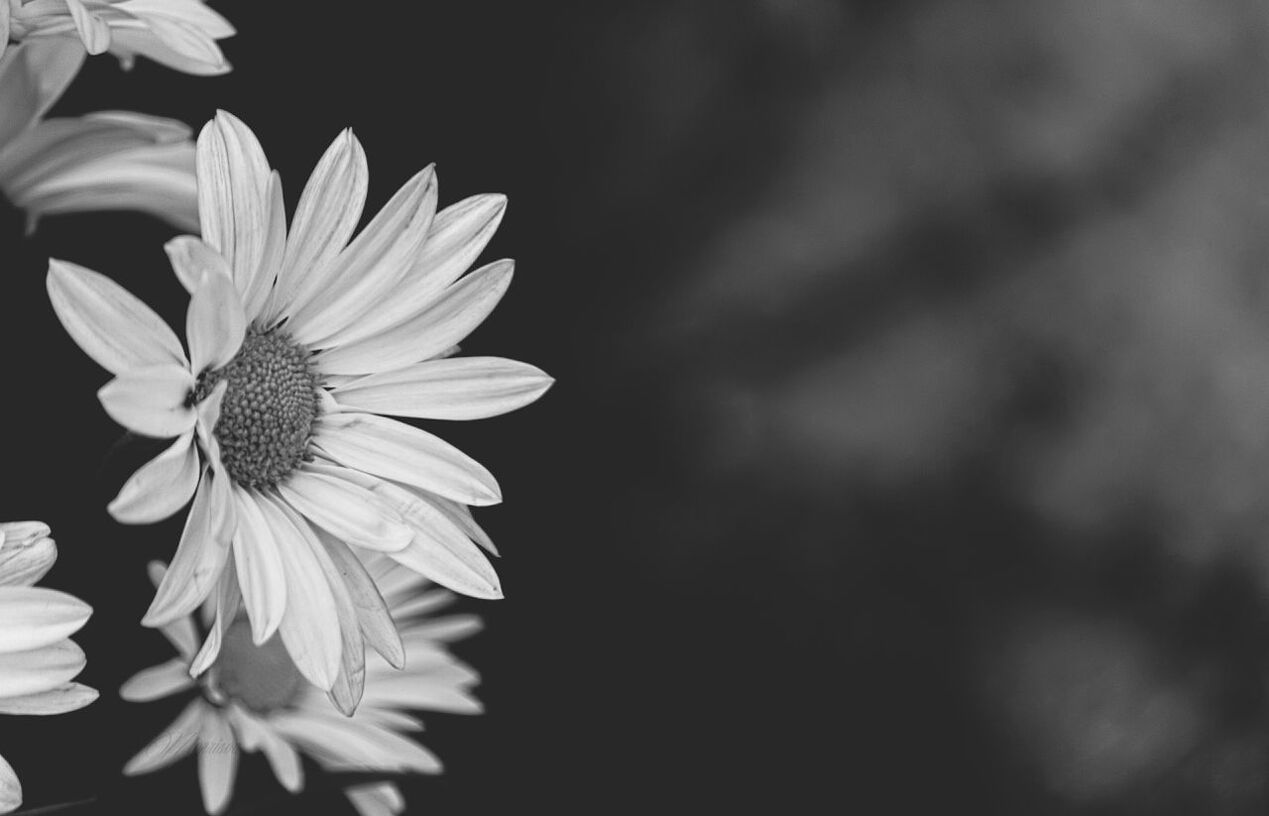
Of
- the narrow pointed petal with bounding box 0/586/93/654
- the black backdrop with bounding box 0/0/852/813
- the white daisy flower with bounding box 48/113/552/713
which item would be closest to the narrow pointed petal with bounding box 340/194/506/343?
the white daisy flower with bounding box 48/113/552/713

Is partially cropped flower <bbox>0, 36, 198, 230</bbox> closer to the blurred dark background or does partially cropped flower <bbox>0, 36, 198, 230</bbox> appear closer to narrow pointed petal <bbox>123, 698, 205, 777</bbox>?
narrow pointed petal <bbox>123, 698, 205, 777</bbox>

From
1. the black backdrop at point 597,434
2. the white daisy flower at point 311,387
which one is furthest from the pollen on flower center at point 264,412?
the black backdrop at point 597,434

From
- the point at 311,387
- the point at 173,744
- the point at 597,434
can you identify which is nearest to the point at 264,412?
the point at 311,387

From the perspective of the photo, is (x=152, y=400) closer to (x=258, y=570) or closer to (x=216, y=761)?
(x=258, y=570)

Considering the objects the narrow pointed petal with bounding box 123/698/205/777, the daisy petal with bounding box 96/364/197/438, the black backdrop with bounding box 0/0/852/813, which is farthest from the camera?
the black backdrop with bounding box 0/0/852/813

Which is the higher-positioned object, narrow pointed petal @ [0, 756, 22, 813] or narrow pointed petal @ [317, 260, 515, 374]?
narrow pointed petal @ [317, 260, 515, 374]

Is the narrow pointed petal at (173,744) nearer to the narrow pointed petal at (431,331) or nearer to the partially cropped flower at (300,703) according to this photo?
the partially cropped flower at (300,703)
